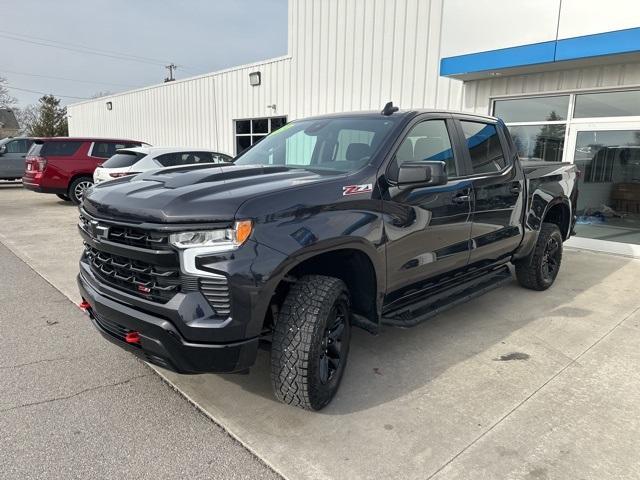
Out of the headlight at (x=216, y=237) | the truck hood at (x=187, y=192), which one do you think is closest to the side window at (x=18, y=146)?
the truck hood at (x=187, y=192)

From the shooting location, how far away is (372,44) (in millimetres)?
11102

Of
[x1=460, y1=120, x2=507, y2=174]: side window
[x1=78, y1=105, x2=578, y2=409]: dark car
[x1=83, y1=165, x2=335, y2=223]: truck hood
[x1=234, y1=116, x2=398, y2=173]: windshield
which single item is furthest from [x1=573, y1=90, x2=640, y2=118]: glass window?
[x1=83, y1=165, x2=335, y2=223]: truck hood

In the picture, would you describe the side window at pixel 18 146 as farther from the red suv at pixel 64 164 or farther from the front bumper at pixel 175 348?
the front bumper at pixel 175 348

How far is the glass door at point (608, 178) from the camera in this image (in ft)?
25.3

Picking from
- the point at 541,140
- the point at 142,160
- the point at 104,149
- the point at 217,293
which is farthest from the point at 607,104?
the point at 104,149

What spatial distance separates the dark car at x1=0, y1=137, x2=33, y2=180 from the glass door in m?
18.3

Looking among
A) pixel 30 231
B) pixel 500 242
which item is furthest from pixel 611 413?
pixel 30 231

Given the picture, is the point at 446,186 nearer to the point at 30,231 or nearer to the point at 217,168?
the point at 217,168

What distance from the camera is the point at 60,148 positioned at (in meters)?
12.7

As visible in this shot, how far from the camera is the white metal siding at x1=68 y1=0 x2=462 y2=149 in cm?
1007

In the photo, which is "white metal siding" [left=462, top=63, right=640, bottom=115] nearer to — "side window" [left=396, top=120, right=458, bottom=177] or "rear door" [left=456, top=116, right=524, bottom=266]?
"rear door" [left=456, top=116, right=524, bottom=266]

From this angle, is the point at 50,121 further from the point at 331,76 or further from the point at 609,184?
the point at 609,184

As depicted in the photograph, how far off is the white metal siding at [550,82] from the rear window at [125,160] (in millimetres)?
6811

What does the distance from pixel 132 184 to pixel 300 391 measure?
1655mm
